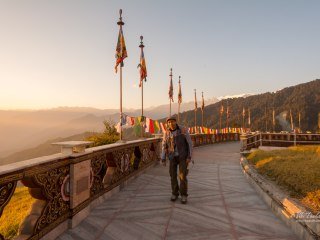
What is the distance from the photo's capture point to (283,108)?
16812 cm

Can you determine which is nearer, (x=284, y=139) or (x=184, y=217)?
(x=184, y=217)

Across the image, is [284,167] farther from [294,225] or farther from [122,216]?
[122,216]

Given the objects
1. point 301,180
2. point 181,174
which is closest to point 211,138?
point 301,180

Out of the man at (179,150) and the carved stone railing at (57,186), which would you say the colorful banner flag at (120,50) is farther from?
the man at (179,150)

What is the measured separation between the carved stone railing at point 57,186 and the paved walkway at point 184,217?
31 cm

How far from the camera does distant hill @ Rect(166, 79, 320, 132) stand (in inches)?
5994

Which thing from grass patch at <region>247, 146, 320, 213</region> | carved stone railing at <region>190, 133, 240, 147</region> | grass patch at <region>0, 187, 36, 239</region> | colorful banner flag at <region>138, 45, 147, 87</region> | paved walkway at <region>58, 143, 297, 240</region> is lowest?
grass patch at <region>0, 187, 36, 239</region>

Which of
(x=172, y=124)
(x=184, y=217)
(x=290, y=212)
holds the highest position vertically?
(x=172, y=124)

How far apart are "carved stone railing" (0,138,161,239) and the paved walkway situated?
1.03 feet

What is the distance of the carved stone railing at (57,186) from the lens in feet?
12.1

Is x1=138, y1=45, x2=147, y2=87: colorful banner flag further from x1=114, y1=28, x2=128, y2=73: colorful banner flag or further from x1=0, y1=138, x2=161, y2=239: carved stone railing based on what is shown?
x1=0, y1=138, x2=161, y2=239: carved stone railing

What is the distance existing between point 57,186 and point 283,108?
588ft

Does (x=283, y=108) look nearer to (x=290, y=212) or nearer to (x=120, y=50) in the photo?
(x=120, y=50)

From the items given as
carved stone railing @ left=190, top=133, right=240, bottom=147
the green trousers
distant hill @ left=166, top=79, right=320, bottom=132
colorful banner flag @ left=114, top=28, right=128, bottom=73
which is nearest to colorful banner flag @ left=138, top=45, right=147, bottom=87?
colorful banner flag @ left=114, top=28, right=128, bottom=73
